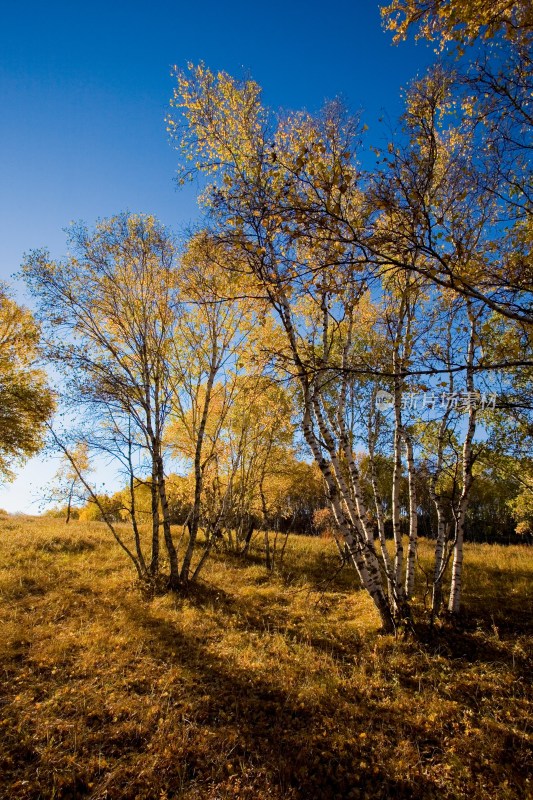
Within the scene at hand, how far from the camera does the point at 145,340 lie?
1152cm

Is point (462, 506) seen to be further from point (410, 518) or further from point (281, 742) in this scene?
point (281, 742)

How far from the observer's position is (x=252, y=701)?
5.45 metres

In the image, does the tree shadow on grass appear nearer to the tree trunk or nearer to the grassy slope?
the grassy slope

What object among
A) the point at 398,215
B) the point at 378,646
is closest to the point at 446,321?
the point at 398,215

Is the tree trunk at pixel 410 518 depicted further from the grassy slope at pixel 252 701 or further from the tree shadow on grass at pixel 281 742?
the tree shadow on grass at pixel 281 742

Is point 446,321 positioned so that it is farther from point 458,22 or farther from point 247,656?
point 247,656

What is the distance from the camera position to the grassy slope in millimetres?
3959

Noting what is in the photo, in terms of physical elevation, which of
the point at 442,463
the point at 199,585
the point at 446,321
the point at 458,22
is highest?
the point at 458,22

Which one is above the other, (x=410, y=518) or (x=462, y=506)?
(x=462, y=506)

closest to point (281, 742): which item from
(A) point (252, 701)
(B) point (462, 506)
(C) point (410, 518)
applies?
(A) point (252, 701)

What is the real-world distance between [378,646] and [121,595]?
7.32 meters

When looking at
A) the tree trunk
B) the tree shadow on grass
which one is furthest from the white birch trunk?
the tree shadow on grass

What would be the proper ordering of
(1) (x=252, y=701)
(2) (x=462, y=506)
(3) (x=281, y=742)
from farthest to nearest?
(2) (x=462, y=506), (1) (x=252, y=701), (3) (x=281, y=742)

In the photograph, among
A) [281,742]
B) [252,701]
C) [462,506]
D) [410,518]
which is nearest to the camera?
[281,742]
